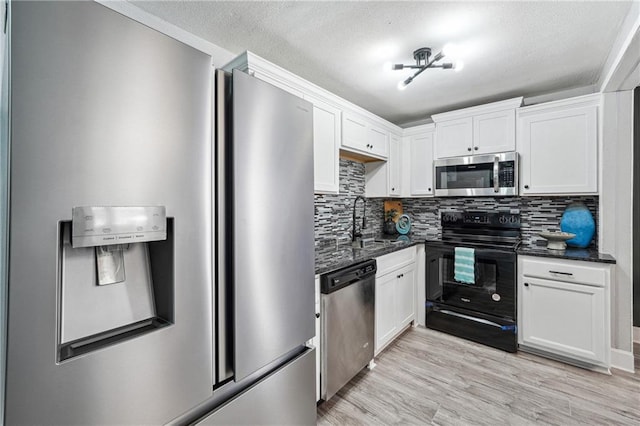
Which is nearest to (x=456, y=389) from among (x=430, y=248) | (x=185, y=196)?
(x=430, y=248)

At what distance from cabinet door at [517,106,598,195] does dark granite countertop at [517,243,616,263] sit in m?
0.51

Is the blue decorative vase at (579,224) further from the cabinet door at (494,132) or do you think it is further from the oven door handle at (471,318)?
the oven door handle at (471,318)

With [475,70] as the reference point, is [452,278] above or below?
below

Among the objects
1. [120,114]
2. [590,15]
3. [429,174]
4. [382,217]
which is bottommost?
[382,217]

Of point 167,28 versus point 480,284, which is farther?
point 480,284

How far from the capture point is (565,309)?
89.1 inches

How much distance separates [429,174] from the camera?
10.5 feet

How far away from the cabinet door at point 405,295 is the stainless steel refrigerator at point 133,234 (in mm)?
1735

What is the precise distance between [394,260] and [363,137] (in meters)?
1.21

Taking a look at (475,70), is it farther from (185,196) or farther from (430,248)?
(185,196)

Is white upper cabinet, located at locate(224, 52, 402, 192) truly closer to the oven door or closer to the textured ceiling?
the textured ceiling

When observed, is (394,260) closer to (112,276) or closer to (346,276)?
(346,276)

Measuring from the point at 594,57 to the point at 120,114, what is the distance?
306 cm

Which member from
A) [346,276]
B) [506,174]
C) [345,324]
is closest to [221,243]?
[346,276]
